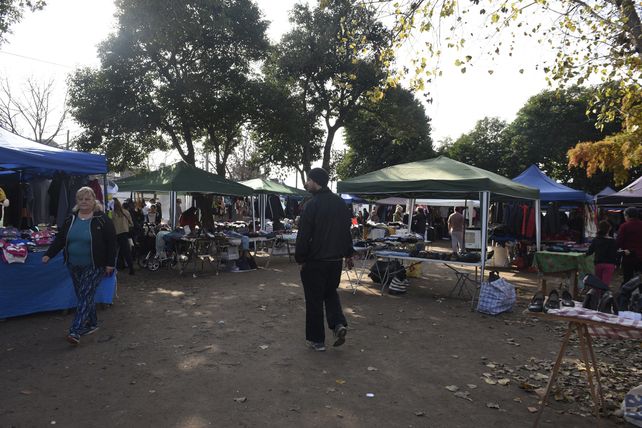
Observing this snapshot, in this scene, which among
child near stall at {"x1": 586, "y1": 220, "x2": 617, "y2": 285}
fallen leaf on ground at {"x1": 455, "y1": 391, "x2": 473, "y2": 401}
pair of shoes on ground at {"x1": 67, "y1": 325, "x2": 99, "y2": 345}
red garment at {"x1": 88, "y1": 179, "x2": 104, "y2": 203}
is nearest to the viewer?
fallen leaf on ground at {"x1": 455, "y1": 391, "x2": 473, "y2": 401}

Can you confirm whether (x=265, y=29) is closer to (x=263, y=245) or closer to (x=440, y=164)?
(x=263, y=245)

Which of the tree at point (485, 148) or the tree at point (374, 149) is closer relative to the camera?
the tree at point (374, 149)

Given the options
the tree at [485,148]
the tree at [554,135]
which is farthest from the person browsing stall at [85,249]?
the tree at [485,148]

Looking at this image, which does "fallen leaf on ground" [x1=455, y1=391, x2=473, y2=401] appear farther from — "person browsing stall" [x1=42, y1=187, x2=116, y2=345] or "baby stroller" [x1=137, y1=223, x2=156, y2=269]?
"baby stroller" [x1=137, y1=223, x2=156, y2=269]

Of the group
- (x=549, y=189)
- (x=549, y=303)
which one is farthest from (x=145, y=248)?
(x=549, y=189)

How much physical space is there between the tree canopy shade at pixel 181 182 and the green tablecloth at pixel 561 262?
7.35 metres

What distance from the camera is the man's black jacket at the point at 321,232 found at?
Result: 447 cm

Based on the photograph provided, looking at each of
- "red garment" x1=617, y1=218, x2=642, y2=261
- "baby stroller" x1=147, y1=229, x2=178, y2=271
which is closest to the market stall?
"baby stroller" x1=147, y1=229, x2=178, y2=271

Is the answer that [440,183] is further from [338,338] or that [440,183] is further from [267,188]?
[267,188]

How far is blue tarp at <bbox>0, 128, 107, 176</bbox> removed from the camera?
5332 mm

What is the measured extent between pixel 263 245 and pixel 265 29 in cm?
824

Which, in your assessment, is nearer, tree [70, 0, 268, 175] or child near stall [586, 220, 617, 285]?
child near stall [586, 220, 617, 285]

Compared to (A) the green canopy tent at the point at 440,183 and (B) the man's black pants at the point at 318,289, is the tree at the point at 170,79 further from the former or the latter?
(B) the man's black pants at the point at 318,289

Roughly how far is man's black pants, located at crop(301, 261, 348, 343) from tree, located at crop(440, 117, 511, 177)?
3506cm
